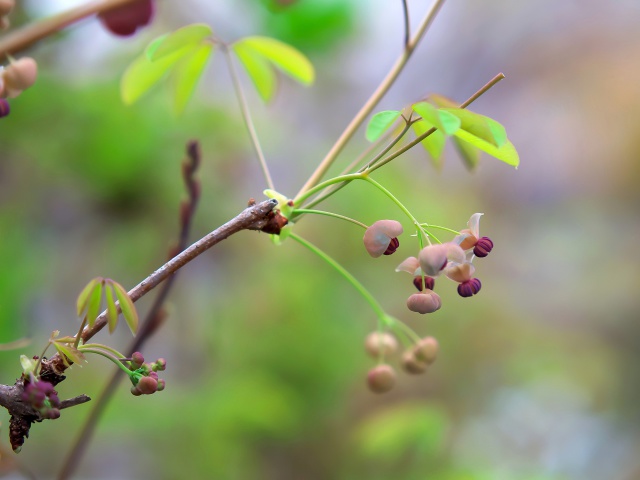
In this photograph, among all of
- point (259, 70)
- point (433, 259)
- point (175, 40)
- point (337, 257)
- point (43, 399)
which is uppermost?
point (337, 257)

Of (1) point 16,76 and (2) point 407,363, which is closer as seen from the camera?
(1) point 16,76

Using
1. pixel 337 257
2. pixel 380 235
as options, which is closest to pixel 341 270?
pixel 380 235

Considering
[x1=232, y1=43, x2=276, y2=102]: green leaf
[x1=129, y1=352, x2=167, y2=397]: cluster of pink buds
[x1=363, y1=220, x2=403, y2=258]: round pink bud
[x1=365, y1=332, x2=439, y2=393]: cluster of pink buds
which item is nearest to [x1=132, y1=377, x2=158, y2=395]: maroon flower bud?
[x1=129, y1=352, x2=167, y2=397]: cluster of pink buds

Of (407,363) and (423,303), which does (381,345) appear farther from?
(423,303)

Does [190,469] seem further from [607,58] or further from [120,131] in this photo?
[607,58]

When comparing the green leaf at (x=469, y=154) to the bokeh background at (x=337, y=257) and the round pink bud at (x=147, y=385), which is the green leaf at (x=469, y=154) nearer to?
the bokeh background at (x=337, y=257)

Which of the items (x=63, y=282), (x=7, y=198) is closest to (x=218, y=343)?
(x=63, y=282)
